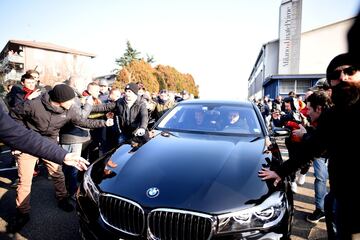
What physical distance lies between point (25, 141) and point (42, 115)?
4.83ft

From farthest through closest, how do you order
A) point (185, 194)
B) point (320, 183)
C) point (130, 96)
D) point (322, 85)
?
point (130, 96) → point (322, 85) → point (320, 183) → point (185, 194)

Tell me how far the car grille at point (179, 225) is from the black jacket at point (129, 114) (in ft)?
9.28

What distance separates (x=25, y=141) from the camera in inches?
84.0

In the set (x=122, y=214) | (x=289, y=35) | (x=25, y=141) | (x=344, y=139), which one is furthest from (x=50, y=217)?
(x=289, y=35)

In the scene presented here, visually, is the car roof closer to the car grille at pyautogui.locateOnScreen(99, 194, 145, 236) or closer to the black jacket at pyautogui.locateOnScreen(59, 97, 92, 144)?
the black jacket at pyautogui.locateOnScreen(59, 97, 92, 144)

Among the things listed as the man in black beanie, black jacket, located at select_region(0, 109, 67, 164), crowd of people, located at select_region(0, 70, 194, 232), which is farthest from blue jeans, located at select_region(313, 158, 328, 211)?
the man in black beanie

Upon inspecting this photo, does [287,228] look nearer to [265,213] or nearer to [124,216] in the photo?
[265,213]

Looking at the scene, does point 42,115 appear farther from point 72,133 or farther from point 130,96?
point 130,96

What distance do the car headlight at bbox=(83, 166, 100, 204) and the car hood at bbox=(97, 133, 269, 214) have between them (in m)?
0.07

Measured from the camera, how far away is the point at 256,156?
2.72m

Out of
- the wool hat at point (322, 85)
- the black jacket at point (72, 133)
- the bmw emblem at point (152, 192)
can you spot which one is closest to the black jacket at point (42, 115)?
the black jacket at point (72, 133)

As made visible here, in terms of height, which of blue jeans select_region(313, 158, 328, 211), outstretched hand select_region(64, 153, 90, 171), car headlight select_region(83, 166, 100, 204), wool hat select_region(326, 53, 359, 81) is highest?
wool hat select_region(326, 53, 359, 81)

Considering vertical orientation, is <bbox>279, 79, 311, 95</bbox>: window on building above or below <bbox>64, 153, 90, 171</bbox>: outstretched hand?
above

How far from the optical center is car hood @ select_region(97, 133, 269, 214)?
202 cm
